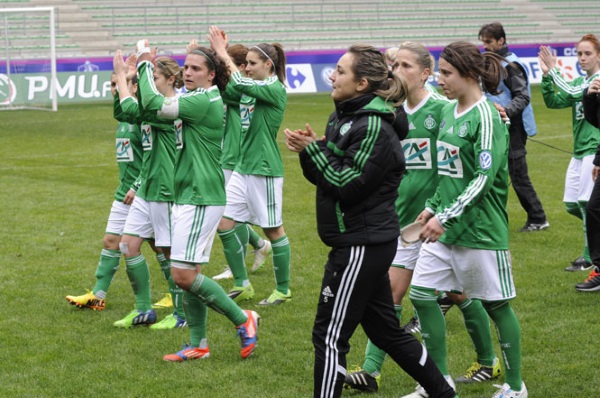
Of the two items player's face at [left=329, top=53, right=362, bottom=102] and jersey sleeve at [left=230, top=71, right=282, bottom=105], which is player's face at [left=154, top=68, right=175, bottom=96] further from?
player's face at [left=329, top=53, right=362, bottom=102]

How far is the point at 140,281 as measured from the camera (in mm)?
7402

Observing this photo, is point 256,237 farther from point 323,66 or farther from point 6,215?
point 323,66

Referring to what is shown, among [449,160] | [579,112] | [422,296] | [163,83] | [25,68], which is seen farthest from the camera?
[25,68]

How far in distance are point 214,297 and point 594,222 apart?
10.2 ft

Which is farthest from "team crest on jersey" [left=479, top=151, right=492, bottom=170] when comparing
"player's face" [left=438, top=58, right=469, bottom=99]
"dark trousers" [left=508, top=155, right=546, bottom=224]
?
"dark trousers" [left=508, top=155, right=546, bottom=224]

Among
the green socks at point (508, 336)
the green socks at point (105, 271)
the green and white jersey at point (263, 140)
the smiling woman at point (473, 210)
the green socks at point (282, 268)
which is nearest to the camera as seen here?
the smiling woman at point (473, 210)

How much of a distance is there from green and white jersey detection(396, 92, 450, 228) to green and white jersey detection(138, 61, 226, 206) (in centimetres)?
121

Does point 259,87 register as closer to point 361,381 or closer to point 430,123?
point 430,123

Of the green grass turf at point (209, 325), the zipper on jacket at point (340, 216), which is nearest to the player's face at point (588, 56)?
the green grass turf at point (209, 325)

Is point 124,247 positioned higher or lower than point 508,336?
lower

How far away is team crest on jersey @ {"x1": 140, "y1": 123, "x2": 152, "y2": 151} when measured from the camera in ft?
23.1

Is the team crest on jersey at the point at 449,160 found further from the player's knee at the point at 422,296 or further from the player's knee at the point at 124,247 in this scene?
the player's knee at the point at 124,247

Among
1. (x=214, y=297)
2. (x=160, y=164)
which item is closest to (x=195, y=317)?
(x=214, y=297)

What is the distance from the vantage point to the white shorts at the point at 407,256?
597 centimetres
